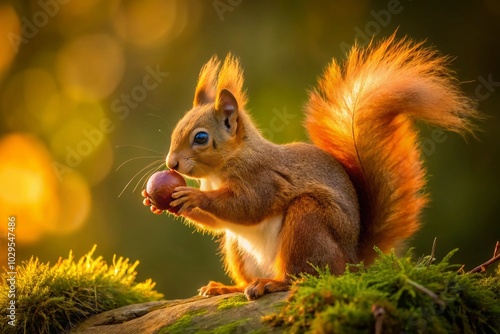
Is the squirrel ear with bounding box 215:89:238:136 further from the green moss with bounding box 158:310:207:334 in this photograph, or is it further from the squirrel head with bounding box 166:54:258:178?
the green moss with bounding box 158:310:207:334

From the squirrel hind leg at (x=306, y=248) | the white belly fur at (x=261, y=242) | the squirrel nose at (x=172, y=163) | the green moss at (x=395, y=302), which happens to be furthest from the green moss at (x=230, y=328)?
the squirrel nose at (x=172, y=163)

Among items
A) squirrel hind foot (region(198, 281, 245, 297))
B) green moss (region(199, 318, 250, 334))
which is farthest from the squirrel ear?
green moss (region(199, 318, 250, 334))

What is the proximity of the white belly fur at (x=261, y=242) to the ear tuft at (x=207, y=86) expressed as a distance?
600 mm

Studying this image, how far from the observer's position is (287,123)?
3.78 meters

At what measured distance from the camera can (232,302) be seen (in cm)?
196

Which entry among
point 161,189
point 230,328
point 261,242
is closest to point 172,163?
point 161,189

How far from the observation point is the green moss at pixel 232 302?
6.32ft

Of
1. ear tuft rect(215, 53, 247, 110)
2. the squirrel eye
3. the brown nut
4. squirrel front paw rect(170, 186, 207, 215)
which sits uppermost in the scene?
ear tuft rect(215, 53, 247, 110)

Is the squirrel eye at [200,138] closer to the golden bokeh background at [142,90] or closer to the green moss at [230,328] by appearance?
the green moss at [230,328]

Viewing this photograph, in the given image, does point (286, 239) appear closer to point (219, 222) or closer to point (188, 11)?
point (219, 222)

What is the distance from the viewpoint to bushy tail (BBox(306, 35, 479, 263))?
7.41 ft

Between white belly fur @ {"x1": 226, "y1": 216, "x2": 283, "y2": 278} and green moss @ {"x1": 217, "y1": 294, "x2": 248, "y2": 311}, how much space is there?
0.23m

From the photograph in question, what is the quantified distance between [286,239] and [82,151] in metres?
2.35

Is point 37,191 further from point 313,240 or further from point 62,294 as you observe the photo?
point 313,240
